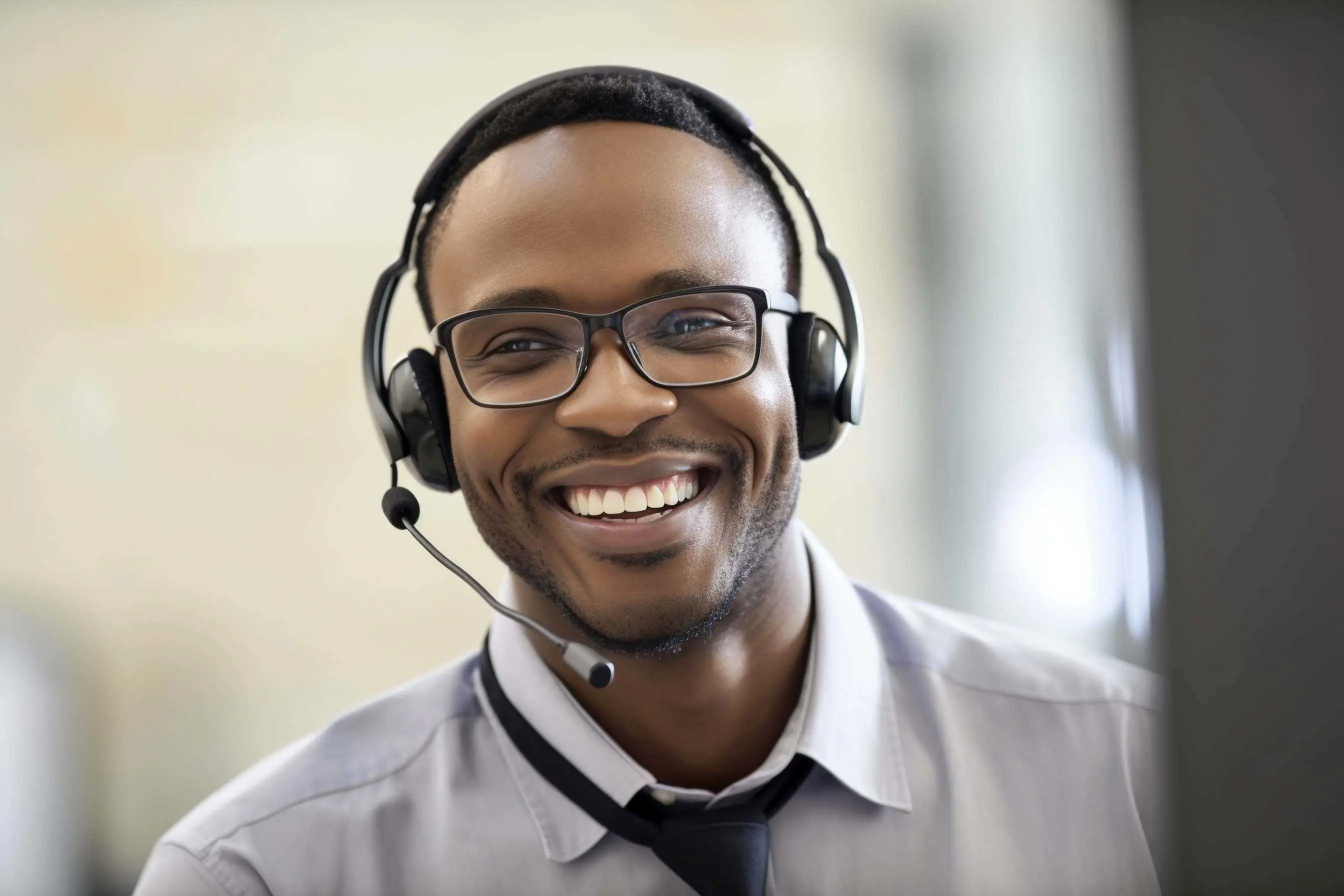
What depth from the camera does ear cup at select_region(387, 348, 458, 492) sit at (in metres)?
1.14

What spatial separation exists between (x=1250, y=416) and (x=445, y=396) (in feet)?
2.50

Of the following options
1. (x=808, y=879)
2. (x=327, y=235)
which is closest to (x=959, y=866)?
(x=808, y=879)

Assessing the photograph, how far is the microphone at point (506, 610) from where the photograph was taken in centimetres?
91

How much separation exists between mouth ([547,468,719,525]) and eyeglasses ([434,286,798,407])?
Answer: 3.8 inches

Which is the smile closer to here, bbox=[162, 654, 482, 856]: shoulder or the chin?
the chin

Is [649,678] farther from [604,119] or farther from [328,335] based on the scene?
[328,335]

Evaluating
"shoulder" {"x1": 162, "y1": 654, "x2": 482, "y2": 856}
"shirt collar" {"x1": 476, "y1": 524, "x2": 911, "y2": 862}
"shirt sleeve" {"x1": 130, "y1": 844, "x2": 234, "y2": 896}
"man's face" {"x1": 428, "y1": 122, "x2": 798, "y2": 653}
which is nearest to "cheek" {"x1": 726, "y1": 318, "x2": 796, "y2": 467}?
"man's face" {"x1": 428, "y1": 122, "x2": 798, "y2": 653}

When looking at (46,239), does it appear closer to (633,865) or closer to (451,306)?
(451,306)

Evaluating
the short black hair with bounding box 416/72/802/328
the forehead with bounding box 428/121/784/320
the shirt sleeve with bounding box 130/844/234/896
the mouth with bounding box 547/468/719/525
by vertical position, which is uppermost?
the short black hair with bounding box 416/72/802/328

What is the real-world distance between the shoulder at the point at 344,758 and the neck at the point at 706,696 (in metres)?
0.15

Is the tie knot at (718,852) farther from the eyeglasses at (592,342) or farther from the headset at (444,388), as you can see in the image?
the eyeglasses at (592,342)

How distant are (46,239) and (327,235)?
1.21ft

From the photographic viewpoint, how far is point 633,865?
1110 mm

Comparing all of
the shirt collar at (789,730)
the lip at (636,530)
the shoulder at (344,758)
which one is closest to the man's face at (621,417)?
the lip at (636,530)
